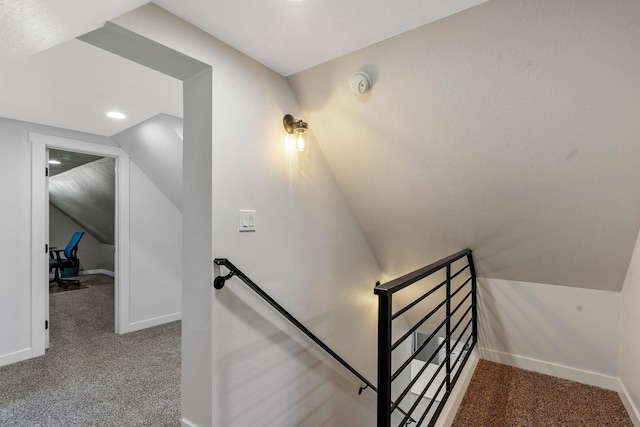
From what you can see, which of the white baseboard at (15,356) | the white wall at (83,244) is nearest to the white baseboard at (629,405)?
the white baseboard at (15,356)

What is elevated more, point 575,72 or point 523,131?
point 575,72

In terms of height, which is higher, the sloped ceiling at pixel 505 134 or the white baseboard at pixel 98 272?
the sloped ceiling at pixel 505 134

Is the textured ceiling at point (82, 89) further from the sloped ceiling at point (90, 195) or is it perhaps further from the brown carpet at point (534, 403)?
the brown carpet at point (534, 403)

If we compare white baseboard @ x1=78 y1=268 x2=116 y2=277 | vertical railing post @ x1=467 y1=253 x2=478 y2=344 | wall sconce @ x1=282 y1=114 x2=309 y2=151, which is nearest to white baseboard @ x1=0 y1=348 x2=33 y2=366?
wall sconce @ x1=282 y1=114 x2=309 y2=151

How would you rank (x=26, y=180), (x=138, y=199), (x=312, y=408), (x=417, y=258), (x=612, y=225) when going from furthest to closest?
(x=138, y=199) → (x=26, y=180) → (x=417, y=258) → (x=312, y=408) → (x=612, y=225)

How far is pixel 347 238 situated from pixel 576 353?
191cm

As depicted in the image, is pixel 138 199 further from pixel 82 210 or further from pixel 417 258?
pixel 82 210

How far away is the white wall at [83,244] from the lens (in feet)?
24.7

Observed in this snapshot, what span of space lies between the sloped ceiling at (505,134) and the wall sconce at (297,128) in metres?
0.17

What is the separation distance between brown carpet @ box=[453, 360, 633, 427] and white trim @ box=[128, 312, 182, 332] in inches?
137

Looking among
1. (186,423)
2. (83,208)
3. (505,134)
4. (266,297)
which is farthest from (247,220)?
(83,208)

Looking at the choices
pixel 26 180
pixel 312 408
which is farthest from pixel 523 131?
pixel 26 180

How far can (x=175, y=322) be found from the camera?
4109 millimetres

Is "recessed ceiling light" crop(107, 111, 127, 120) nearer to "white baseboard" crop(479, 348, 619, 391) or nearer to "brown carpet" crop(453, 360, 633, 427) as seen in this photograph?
"brown carpet" crop(453, 360, 633, 427)
